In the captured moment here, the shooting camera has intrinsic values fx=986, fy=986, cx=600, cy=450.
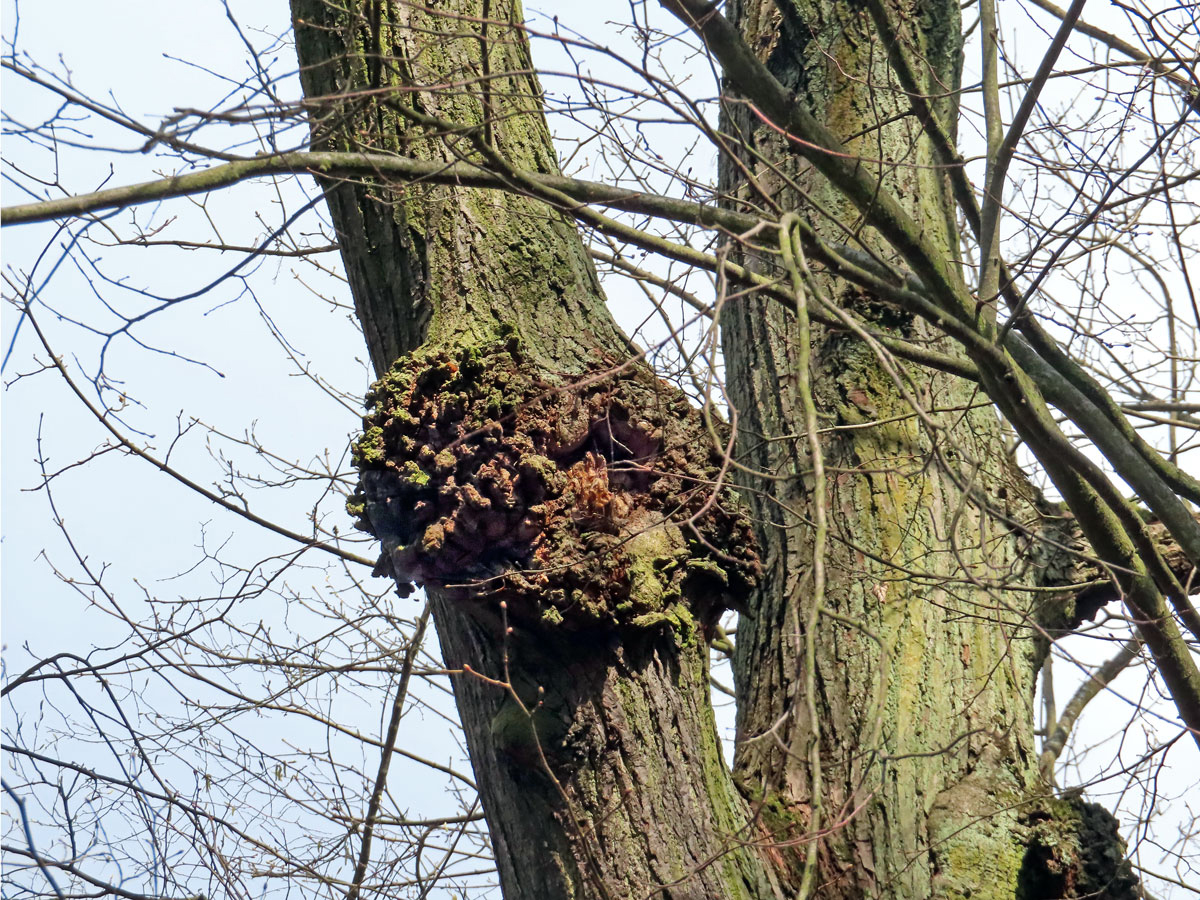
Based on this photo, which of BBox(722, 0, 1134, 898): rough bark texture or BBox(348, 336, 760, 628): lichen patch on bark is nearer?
BBox(348, 336, 760, 628): lichen patch on bark

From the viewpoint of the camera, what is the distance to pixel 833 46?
11.4 ft

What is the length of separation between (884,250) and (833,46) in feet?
2.69

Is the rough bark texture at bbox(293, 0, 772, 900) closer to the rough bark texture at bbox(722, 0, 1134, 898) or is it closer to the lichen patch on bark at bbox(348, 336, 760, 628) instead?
the lichen patch on bark at bbox(348, 336, 760, 628)

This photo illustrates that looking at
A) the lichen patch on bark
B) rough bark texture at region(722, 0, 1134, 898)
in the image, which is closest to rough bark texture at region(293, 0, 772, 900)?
the lichen patch on bark

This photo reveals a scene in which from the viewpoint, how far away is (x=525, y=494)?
2264 mm

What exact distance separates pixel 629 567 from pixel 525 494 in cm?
29

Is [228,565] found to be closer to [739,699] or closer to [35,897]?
[35,897]

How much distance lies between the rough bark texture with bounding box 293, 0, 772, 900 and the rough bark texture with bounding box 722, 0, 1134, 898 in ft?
0.96

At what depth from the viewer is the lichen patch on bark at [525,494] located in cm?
221

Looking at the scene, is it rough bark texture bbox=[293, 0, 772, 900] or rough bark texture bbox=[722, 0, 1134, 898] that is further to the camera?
rough bark texture bbox=[722, 0, 1134, 898]

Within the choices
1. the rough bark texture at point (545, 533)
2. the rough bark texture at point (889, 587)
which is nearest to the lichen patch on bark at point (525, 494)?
the rough bark texture at point (545, 533)

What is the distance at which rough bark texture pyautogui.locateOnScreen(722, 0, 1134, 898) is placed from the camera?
239 centimetres

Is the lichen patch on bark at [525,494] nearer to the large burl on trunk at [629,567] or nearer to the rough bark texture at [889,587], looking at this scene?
the large burl on trunk at [629,567]

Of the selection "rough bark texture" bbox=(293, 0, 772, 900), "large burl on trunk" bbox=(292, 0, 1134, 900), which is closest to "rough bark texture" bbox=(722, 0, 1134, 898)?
"large burl on trunk" bbox=(292, 0, 1134, 900)
